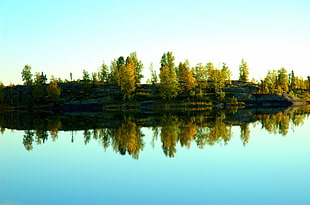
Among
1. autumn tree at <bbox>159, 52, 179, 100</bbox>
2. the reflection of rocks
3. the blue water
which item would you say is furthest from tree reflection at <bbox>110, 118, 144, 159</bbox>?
autumn tree at <bbox>159, 52, 179, 100</bbox>

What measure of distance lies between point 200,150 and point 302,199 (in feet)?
44.9

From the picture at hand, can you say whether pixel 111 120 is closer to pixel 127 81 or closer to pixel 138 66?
pixel 127 81

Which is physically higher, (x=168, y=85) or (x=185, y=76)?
(x=185, y=76)

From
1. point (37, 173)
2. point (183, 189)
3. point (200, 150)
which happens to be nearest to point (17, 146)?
point (37, 173)

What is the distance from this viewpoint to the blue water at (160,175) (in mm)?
16109

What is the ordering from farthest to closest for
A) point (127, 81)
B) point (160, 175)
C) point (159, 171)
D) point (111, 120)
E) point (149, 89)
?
point (149, 89) → point (127, 81) → point (111, 120) → point (159, 171) → point (160, 175)

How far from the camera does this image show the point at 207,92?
160125 mm

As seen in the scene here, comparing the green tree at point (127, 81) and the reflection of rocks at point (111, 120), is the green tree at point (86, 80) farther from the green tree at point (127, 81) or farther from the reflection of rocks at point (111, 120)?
the reflection of rocks at point (111, 120)

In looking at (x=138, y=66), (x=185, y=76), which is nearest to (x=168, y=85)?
(x=185, y=76)

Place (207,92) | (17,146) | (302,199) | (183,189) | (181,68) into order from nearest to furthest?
(302,199) → (183,189) → (17,146) → (207,92) → (181,68)

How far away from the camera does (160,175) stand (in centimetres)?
2014

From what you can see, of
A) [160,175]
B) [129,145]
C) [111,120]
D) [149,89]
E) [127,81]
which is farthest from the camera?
[149,89]

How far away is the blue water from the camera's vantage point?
16109mm

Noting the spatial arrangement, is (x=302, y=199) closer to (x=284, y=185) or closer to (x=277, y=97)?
(x=284, y=185)
